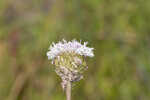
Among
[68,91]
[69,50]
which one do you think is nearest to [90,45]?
[69,50]

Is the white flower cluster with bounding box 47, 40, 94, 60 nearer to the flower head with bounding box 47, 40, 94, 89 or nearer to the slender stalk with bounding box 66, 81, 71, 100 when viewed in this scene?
the flower head with bounding box 47, 40, 94, 89

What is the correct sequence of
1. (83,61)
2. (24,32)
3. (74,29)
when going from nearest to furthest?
1. (83,61)
2. (74,29)
3. (24,32)

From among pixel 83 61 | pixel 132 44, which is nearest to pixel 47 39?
pixel 132 44

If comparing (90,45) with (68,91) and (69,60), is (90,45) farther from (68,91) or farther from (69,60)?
(68,91)

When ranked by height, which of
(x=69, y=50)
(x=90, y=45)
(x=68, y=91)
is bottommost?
(x=68, y=91)

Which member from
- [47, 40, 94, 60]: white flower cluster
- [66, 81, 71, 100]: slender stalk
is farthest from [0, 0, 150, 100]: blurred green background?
[66, 81, 71, 100]: slender stalk

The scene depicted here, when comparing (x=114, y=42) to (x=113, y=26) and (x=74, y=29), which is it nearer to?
(x=113, y=26)
